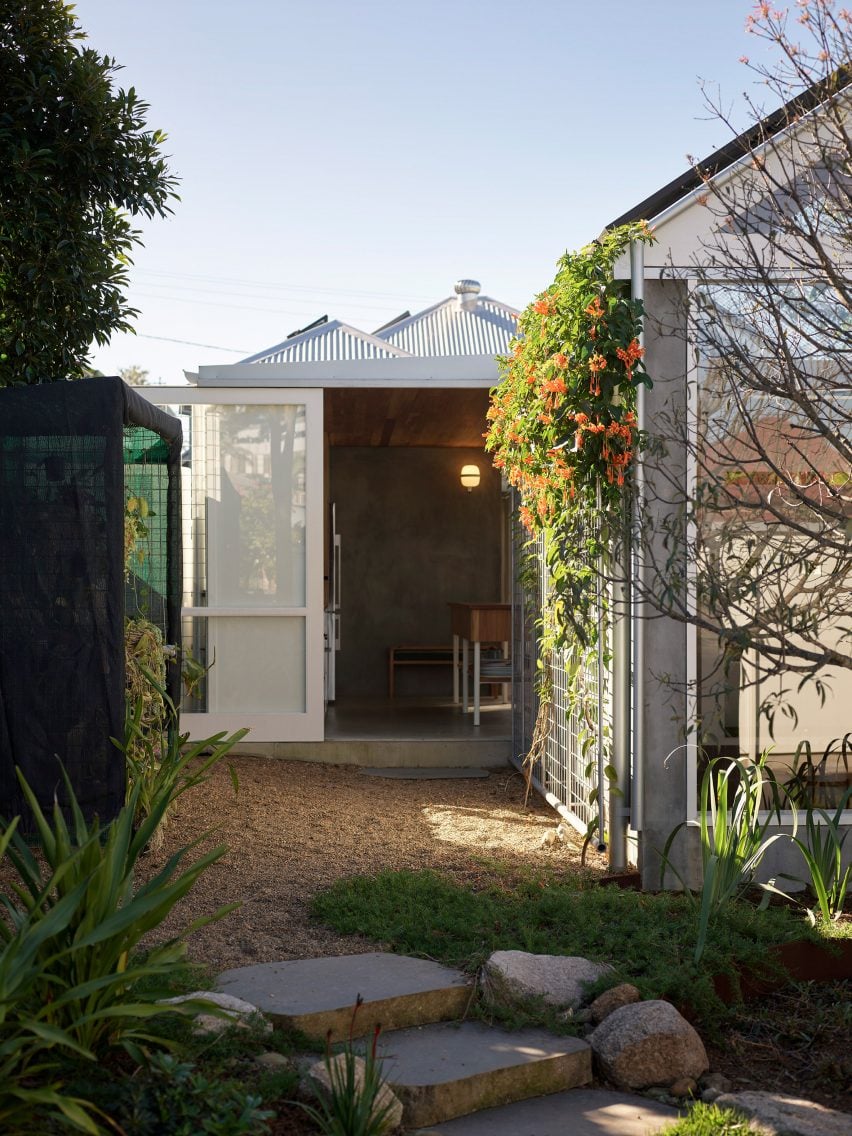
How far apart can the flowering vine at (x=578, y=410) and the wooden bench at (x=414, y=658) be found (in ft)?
18.1

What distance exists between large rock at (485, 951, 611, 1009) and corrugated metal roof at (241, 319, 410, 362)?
782cm

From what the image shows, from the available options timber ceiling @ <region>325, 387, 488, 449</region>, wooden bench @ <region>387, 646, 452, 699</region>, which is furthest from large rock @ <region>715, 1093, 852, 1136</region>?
wooden bench @ <region>387, 646, 452, 699</region>

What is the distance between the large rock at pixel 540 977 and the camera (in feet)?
10.6

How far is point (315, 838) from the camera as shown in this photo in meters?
5.72

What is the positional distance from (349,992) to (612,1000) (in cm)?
72

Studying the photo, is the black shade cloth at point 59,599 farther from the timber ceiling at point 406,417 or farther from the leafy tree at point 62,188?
the timber ceiling at point 406,417

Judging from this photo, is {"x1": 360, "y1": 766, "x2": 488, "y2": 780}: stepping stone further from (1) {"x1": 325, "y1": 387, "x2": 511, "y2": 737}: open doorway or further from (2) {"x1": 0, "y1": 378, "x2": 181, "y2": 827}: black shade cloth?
(1) {"x1": 325, "y1": 387, "x2": 511, "y2": 737}: open doorway

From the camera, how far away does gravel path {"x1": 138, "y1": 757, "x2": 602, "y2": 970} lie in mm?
4051

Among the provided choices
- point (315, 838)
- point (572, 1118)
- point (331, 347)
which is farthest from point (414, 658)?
point (572, 1118)

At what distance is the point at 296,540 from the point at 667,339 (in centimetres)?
370

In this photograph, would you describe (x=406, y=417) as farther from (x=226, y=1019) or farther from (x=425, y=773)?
(x=226, y=1019)

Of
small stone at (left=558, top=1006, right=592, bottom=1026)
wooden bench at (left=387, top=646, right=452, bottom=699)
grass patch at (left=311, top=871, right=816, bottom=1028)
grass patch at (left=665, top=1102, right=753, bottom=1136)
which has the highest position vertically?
wooden bench at (left=387, top=646, right=452, bottom=699)

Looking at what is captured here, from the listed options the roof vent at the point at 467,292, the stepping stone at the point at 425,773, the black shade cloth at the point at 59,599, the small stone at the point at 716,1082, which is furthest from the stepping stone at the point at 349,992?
the roof vent at the point at 467,292

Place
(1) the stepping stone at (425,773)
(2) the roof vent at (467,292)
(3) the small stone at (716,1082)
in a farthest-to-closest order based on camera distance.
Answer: (2) the roof vent at (467,292) < (1) the stepping stone at (425,773) < (3) the small stone at (716,1082)
